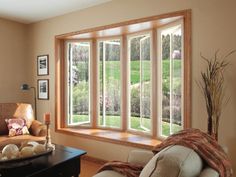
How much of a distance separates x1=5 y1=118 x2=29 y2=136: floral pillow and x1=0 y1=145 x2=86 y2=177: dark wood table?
1.26m

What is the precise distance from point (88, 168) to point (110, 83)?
1.47 meters

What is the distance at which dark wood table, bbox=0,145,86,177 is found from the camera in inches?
78.5

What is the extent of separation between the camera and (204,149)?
1462 mm

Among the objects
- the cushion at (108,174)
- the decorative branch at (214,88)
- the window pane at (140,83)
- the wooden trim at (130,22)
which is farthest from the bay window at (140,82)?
the cushion at (108,174)

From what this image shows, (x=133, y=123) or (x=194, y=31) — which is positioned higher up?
(x=194, y=31)

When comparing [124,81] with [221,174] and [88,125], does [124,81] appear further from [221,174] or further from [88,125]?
[221,174]

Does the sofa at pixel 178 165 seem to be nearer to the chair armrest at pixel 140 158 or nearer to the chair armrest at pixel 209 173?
the chair armrest at pixel 209 173

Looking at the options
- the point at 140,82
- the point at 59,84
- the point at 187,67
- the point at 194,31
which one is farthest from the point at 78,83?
the point at 194,31

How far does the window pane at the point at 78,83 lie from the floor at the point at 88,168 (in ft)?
2.65

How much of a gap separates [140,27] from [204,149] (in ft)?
7.65

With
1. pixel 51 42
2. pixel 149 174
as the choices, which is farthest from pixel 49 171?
pixel 51 42

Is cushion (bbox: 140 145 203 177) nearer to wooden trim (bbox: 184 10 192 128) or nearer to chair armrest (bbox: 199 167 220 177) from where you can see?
chair armrest (bbox: 199 167 220 177)

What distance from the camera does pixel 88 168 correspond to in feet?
11.3

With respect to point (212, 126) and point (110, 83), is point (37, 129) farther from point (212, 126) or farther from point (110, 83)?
point (212, 126)
